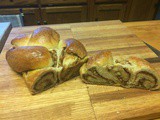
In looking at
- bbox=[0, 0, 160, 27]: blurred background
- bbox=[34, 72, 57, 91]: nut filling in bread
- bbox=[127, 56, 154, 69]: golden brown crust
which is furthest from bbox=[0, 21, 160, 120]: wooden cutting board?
bbox=[0, 0, 160, 27]: blurred background

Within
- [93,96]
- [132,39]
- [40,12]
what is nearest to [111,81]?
[93,96]

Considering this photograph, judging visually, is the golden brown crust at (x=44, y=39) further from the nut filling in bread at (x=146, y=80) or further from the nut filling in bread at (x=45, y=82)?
the nut filling in bread at (x=146, y=80)

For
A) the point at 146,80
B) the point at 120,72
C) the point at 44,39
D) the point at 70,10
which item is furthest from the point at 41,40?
the point at 70,10

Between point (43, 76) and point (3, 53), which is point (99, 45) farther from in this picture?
point (3, 53)

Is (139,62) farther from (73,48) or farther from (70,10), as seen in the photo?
(70,10)

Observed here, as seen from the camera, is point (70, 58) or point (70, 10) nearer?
point (70, 58)

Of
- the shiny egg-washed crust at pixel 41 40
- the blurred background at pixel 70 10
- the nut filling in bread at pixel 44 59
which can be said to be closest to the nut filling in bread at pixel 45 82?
the nut filling in bread at pixel 44 59
